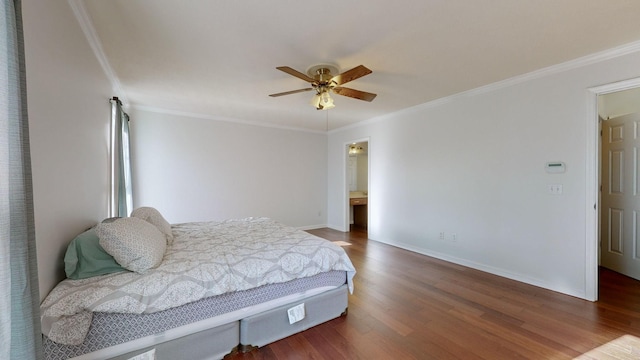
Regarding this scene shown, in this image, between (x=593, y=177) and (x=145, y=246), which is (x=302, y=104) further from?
(x=593, y=177)

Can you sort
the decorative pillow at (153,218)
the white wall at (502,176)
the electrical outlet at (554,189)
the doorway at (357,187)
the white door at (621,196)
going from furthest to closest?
the doorway at (357,187) → the white door at (621,196) → the electrical outlet at (554,189) → the white wall at (502,176) → the decorative pillow at (153,218)

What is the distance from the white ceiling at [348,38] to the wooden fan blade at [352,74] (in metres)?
0.21

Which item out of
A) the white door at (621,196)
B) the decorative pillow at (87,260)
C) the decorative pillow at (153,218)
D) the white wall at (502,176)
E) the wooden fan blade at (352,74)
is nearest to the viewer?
the decorative pillow at (87,260)

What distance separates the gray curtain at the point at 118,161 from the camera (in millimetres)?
2930

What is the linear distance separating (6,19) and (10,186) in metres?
0.52

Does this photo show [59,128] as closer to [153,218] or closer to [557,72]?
[153,218]

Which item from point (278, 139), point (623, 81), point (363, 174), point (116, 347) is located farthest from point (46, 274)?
point (363, 174)

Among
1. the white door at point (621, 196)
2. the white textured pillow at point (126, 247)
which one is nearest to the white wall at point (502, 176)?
the white door at point (621, 196)

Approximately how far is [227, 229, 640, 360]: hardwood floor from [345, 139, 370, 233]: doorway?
2682 mm

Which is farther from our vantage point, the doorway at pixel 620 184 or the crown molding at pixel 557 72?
the doorway at pixel 620 184

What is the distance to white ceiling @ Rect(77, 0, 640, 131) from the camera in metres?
1.74

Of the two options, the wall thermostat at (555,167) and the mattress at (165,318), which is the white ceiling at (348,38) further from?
the mattress at (165,318)

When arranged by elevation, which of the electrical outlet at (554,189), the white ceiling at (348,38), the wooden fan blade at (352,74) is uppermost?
the white ceiling at (348,38)

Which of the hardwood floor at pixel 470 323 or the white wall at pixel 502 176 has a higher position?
the white wall at pixel 502 176
